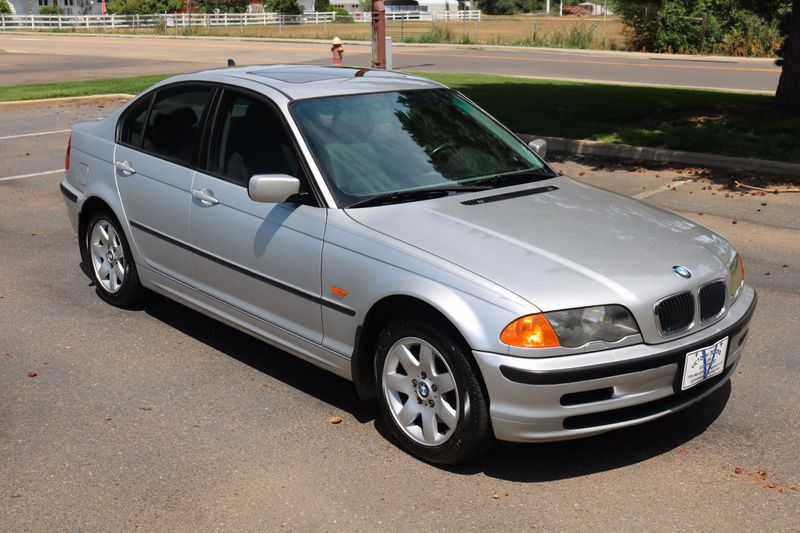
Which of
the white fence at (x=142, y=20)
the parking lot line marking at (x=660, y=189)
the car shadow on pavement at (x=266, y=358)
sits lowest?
the white fence at (x=142, y=20)

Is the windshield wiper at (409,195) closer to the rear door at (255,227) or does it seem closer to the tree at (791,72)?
the rear door at (255,227)

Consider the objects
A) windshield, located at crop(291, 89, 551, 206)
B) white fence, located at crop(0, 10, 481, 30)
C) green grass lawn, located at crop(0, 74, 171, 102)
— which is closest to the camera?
windshield, located at crop(291, 89, 551, 206)

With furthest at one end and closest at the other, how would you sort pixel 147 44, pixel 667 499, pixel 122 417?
pixel 147 44 < pixel 122 417 < pixel 667 499

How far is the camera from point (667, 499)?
13.9 feet

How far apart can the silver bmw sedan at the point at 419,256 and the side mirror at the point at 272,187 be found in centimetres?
1

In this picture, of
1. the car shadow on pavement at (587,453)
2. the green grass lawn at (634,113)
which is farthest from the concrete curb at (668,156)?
the car shadow on pavement at (587,453)

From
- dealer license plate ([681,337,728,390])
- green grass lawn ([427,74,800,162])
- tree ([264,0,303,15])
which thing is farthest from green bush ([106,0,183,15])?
dealer license plate ([681,337,728,390])

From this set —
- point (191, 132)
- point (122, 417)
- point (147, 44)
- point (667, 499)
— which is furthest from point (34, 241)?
point (147, 44)

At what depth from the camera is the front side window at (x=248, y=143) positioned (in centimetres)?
535

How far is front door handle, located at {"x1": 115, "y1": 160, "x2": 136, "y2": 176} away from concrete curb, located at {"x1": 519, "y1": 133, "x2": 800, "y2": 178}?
309 inches

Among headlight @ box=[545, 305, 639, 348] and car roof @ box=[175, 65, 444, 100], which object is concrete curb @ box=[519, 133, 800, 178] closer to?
car roof @ box=[175, 65, 444, 100]

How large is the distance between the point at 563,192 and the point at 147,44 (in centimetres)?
4113

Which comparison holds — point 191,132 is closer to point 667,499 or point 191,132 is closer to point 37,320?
point 37,320

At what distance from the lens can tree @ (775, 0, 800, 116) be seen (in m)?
13.6
